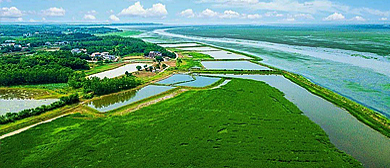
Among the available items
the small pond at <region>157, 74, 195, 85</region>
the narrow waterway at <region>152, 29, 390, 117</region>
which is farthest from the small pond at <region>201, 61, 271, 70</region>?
the small pond at <region>157, 74, 195, 85</region>

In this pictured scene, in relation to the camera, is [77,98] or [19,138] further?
[77,98]

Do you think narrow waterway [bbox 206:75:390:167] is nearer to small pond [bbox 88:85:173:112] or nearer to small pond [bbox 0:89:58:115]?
small pond [bbox 88:85:173:112]

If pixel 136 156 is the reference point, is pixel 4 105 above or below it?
above

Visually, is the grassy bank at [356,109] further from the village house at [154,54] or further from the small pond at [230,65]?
the village house at [154,54]

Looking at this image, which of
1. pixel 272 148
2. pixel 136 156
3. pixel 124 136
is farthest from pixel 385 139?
pixel 124 136

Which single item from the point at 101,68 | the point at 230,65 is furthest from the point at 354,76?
the point at 101,68

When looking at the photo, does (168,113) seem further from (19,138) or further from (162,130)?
(19,138)

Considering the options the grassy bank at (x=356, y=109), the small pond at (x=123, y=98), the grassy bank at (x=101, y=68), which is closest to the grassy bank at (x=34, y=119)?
the small pond at (x=123, y=98)
